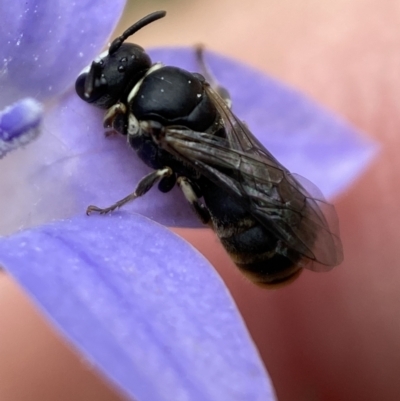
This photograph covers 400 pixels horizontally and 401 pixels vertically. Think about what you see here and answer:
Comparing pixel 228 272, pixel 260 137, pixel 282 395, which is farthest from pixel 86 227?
pixel 282 395

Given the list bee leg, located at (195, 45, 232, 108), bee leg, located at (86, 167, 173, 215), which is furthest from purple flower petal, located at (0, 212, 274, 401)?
bee leg, located at (195, 45, 232, 108)

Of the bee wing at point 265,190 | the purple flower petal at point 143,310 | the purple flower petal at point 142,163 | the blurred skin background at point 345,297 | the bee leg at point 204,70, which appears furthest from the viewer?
the blurred skin background at point 345,297

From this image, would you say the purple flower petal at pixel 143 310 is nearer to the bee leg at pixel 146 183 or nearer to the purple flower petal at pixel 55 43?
the bee leg at pixel 146 183

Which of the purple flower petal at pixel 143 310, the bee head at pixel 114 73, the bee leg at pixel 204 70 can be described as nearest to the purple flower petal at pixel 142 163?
the bee leg at pixel 204 70

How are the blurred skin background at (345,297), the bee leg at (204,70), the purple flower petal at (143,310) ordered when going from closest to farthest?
the purple flower petal at (143,310) → the bee leg at (204,70) → the blurred skin background at (345,297)

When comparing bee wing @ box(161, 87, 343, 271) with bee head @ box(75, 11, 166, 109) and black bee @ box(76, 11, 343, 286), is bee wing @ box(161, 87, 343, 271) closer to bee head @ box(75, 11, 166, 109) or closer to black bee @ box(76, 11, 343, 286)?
black bee @ box(76, 11, 343, 286)

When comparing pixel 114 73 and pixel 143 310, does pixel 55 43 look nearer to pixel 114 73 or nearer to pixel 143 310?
pixel 114 73
